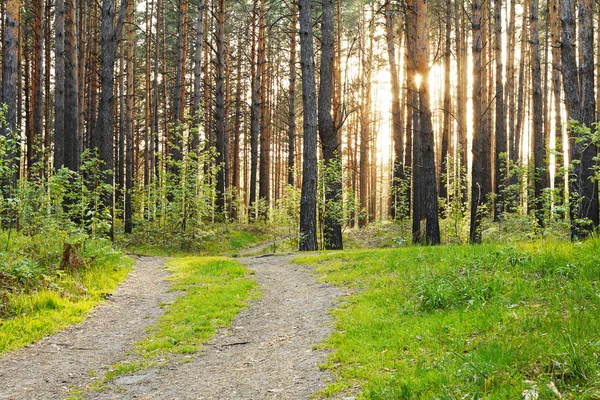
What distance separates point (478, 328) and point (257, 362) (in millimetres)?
2440

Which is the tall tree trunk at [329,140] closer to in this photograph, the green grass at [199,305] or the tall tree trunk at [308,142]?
the tall tree trunk at [308,142]

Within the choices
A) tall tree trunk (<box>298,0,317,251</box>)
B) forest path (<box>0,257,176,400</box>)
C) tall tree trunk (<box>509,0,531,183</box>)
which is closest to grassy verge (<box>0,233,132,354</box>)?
forest path (<box>0,257,176,400</box>)

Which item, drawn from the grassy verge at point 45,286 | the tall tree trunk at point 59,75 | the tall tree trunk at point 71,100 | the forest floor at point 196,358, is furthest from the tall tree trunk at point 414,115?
the tall tree trunk at point 59,75

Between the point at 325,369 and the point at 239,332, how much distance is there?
7.27ft

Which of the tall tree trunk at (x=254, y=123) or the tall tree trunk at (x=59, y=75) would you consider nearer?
the tall tree trunk at (x=59, y=75)

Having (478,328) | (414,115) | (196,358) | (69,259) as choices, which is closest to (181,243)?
(69,259)

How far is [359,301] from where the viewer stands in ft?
22.8

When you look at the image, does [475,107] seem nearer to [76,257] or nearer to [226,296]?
[226,296]

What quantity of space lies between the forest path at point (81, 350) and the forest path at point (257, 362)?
625 mm

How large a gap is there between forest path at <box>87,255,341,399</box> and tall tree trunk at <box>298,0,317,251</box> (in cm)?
593

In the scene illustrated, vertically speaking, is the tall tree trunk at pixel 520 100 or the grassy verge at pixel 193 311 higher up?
the tall tree trunk at pixel 520 100

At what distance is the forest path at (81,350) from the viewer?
15.9 feet

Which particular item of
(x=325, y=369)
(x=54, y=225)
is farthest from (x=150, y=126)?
(x=325, y=369)

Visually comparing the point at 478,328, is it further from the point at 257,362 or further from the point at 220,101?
the point at 220,101
